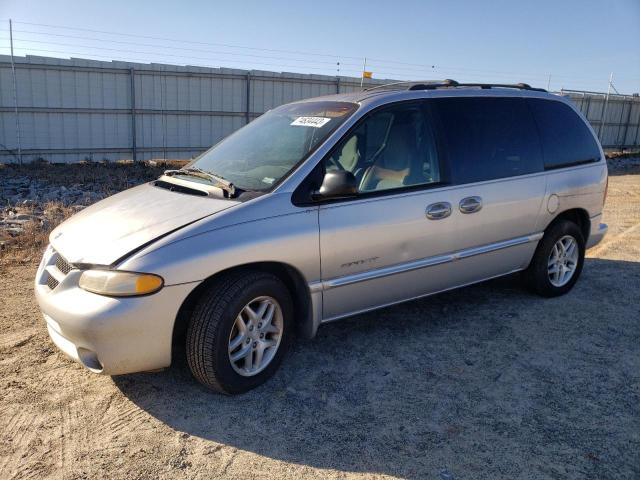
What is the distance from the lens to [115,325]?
2922 mm

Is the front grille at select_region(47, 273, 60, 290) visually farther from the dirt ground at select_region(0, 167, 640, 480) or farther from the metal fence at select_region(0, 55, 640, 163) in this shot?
the metal fence at select_region(0, 55, 640, 163)

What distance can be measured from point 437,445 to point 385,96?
242cm

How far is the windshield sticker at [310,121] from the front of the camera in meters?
3.93

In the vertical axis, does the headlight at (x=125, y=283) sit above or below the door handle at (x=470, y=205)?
below

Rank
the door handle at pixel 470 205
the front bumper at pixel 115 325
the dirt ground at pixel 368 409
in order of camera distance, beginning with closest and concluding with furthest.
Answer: the dirt ground at pixel 368 409, the front bumper at pixel 115 325, the door handle at pixel 470 205

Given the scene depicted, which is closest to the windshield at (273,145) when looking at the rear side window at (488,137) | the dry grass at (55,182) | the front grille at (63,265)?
the rear side window at (488,137)

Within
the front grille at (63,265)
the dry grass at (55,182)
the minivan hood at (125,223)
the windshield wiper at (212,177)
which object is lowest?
the dry grass at (55,182)

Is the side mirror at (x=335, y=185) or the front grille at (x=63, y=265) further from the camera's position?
the side mirror at (x=335, y=185)

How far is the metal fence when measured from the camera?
13.1m

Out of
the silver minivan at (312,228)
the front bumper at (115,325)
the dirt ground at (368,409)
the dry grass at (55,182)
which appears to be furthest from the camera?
the dry grass at (55,182)

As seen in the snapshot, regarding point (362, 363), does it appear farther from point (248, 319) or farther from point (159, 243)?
point (159, 243)

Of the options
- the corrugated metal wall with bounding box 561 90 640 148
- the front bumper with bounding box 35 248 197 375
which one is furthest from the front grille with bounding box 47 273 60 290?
the corrugated metal wall with bounding box 561 90 640 148

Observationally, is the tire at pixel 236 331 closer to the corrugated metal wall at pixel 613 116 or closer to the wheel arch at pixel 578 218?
the wheel arch at pixel 578 218

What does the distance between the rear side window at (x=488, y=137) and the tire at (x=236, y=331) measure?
5.71 feet
